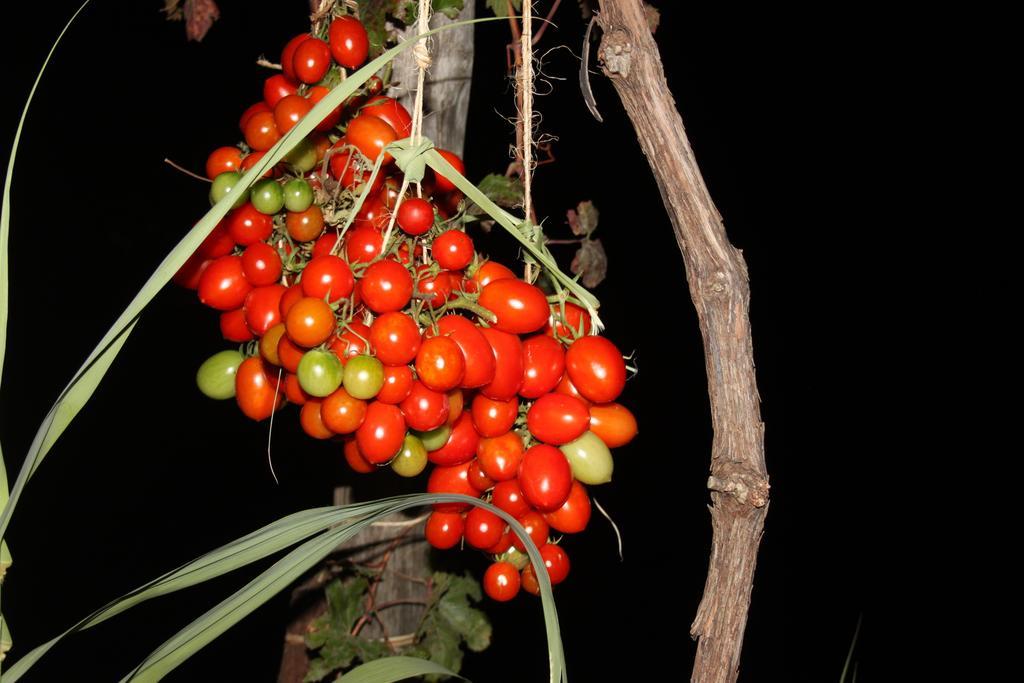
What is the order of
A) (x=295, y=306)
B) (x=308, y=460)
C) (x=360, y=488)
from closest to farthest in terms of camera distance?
1. (x=295, y=306)
2. (x=360, y=488)
3. (x=308, y=460)

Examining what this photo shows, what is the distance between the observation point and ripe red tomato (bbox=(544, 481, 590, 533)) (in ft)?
2.52

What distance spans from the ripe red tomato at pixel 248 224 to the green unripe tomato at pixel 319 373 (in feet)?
0.51

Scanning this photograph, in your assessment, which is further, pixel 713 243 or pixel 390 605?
pixel 390 605

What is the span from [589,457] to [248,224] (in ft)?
1.12

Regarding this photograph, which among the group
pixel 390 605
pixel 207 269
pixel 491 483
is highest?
pixel 207 269

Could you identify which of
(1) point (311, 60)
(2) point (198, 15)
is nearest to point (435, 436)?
(1) point (311, 60)

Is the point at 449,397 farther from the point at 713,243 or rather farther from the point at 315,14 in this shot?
the point at 315,14

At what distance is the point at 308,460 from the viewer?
5.67ft

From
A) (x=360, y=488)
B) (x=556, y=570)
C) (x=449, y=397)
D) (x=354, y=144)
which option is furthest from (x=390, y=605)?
(x=354, y=144)

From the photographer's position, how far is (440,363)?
655mm

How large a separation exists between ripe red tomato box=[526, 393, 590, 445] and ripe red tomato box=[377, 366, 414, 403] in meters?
0.12

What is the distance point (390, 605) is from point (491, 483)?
0.49 meters

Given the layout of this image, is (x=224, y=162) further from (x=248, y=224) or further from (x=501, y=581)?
(x=501, y=581)

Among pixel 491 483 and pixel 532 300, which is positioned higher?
pixel 532 300
